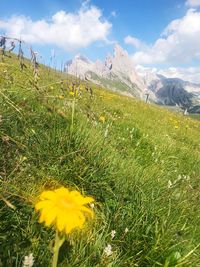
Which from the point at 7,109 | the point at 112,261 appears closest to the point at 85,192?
the point at 112,261

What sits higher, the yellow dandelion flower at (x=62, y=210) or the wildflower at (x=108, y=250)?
the yellow dandelion flower at (x=62, y=210)

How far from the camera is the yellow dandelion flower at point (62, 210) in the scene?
1.73 metres

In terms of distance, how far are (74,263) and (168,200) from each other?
1.76 m

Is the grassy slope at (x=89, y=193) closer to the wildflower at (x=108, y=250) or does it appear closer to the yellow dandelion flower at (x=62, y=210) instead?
the wildflower at (x=108, y=250)

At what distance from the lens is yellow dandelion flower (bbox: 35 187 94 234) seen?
173 centimetres

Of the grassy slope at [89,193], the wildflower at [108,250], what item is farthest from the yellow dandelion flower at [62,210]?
the wildflower at [108,250]

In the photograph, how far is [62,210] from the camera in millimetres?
1798

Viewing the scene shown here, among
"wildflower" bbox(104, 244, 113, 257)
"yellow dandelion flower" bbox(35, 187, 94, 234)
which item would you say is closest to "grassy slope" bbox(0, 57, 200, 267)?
"wildflower" bbox(104, 244, 113, 257)

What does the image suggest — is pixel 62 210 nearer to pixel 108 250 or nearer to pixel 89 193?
pixel 108 250

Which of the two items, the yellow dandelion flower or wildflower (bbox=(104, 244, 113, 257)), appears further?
wildflower (bbox=(104, 244, 113, 257))

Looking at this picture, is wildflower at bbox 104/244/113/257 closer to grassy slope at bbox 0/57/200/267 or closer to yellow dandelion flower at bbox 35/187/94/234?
grassy slope at bbox 0/57/200/267

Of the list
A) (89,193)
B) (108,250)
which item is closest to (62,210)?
(108,250)

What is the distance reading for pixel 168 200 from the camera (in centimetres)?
425

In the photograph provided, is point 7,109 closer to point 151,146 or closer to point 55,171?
point 55,171
